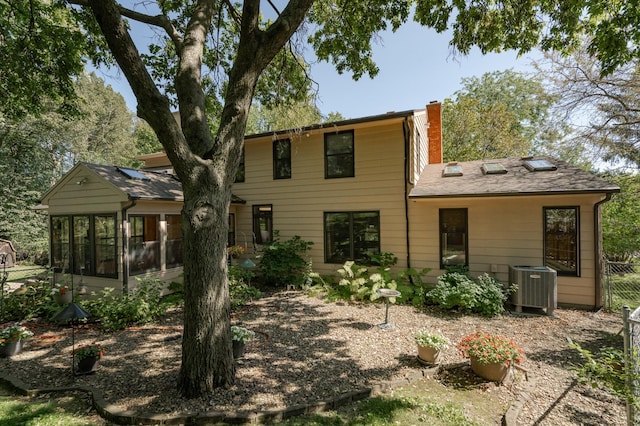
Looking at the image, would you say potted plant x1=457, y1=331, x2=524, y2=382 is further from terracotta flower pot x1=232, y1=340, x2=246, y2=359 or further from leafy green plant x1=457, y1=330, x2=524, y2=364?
terracotta flower pot x1=232, y1=340, x2=246, y2=359

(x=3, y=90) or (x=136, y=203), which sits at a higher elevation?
(x=3, y=90)

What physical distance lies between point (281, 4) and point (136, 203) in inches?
247

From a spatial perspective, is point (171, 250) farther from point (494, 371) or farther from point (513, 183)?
point (513, 183)

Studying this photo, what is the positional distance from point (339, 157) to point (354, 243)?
9.92ft

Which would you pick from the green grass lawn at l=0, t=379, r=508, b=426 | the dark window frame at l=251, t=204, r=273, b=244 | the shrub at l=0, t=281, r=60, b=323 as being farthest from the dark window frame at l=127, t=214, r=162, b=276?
the green grass lawn at l=0, t=379, r=508, b=426

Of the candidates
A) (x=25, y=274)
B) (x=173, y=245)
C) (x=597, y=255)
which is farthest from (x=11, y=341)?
(x=597, y=255)

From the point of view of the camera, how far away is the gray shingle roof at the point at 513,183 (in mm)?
6977

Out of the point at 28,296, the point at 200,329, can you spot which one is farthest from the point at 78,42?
the point at 200,329

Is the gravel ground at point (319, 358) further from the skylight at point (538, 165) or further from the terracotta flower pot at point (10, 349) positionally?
the skylight at point (538, 165)

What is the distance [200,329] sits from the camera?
3490mm

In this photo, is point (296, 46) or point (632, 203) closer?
point (296, 46)

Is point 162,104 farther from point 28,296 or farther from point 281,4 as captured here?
point 28,296

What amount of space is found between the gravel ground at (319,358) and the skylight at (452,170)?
15.3 feet

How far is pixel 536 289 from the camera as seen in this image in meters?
6.96
